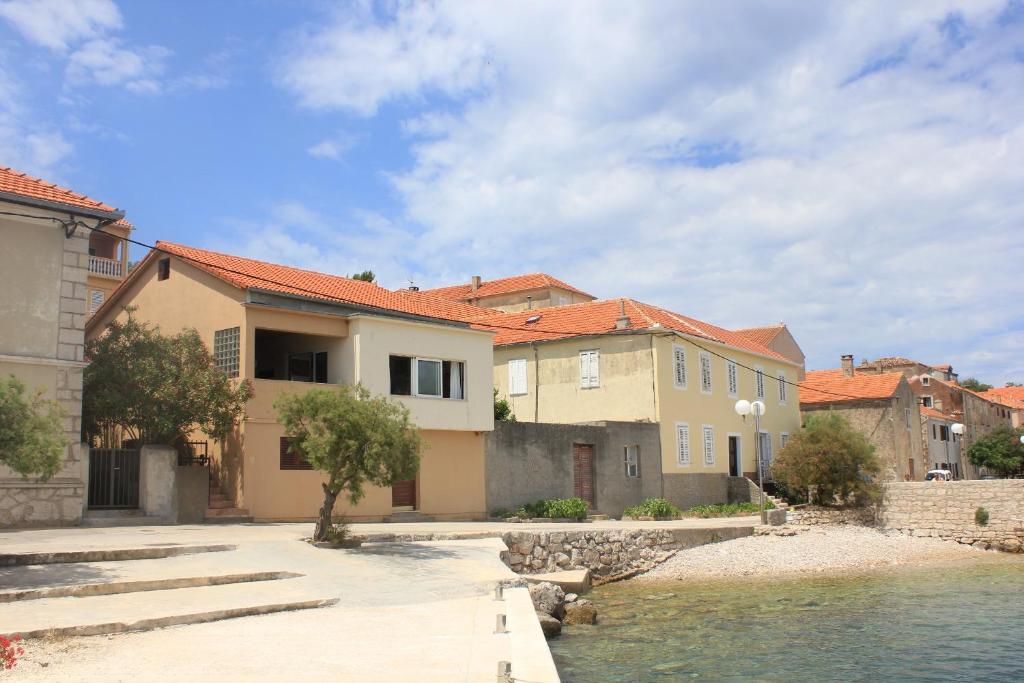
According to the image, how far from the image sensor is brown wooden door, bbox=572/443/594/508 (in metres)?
31.7

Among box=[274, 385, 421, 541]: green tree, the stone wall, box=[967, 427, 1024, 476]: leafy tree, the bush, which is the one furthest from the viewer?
box=[967, 427, 1024, 476]: leafy tree

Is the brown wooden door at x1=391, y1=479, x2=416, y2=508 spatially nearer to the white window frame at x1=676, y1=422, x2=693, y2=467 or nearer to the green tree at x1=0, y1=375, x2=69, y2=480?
the white window frame at x1=676, y1=422, x2=693, y2=467

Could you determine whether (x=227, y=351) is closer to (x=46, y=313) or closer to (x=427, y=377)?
(x=46, y=313)

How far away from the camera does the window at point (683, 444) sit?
36094 millimetres

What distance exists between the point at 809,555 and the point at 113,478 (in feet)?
64.6

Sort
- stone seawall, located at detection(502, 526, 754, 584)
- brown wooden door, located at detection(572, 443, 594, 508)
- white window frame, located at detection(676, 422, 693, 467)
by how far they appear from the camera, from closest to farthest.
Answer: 1. stone seawall, located at detection(502, 526, 754, 584)
2. brown wooden door, located at detection(572, 443, 594, 508)
3. white window frame, located at detection(676, 422, 693, 467)

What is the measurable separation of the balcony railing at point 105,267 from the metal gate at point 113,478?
2629cm

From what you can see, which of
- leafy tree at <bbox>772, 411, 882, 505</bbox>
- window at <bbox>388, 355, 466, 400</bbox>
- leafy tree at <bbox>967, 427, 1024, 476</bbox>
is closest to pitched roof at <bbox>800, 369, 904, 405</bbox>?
leafy tree at <bbox>772, 411, 882, 505</bbox>

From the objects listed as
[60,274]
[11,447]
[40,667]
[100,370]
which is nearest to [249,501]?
[100,370]

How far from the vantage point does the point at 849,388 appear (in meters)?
49.6

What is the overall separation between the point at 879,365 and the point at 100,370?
5947 centimetres

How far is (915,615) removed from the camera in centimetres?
1914

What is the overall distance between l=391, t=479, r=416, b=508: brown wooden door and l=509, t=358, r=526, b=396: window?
11.0 metres

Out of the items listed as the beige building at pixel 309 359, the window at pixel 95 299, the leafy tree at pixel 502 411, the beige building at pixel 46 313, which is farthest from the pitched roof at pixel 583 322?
the window at pixel 95 299
